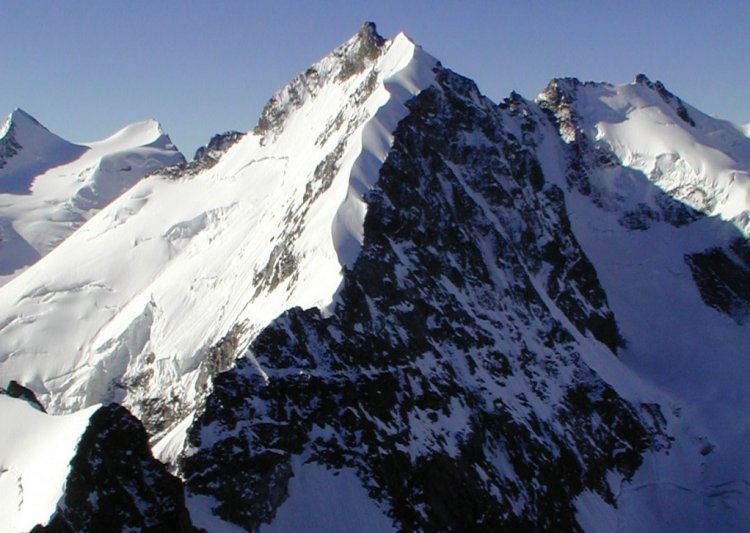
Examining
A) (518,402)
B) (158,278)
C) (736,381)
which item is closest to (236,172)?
(158,278)

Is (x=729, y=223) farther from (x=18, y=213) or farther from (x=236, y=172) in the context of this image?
(x=18, y=213)

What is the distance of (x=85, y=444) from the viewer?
132ft

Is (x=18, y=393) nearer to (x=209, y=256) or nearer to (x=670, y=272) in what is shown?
(x=209, y=256)

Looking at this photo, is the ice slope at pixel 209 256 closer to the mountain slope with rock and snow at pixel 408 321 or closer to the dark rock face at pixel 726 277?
the mountain slope with rock and snow at pixel 408 321

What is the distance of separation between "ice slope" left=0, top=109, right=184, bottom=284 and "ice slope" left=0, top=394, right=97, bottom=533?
101 metres

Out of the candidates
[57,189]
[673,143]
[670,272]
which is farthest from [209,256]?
[57,189]

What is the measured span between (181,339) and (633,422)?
42.9 metres

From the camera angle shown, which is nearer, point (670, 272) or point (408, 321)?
point (408, 321)

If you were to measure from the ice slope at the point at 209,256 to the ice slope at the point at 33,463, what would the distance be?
1337 centimetres

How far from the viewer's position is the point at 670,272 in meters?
122

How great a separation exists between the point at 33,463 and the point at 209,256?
57135 millimetres

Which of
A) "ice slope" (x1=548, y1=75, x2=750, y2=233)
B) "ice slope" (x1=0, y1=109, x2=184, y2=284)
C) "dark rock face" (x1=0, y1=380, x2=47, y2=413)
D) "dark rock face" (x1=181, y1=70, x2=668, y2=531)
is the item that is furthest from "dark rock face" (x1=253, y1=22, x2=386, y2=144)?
"dark rock face" (x1=0, y1=380, x2=47, y2=413)

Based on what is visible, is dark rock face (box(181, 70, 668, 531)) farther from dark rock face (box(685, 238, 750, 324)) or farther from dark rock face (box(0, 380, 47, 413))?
dark rock face (box(685, 238, 750, 324))

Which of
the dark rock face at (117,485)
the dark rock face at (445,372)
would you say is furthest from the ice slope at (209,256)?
the dark rock face at (117,485)
